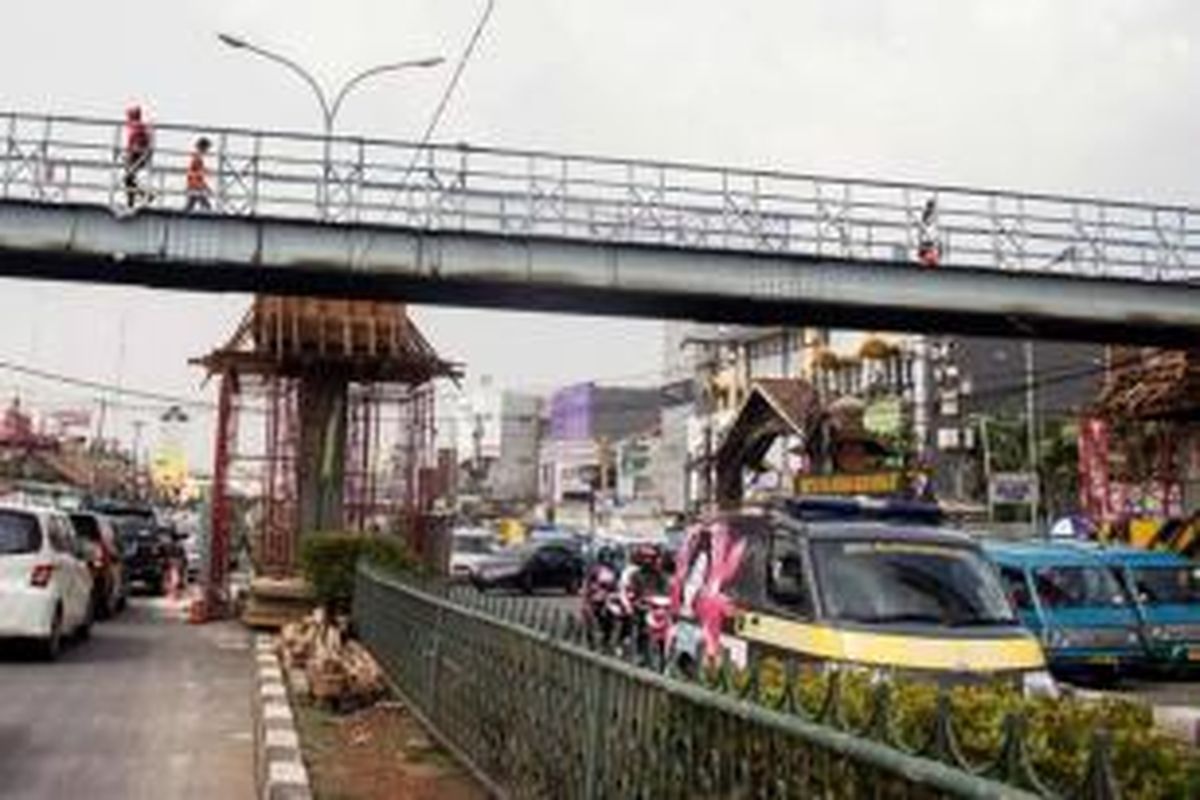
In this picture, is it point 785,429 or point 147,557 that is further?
point 785,429

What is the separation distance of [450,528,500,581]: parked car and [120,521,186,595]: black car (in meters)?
9.32

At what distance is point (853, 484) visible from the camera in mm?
27234

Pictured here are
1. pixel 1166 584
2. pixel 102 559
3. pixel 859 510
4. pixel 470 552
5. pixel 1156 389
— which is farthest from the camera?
pixel 470 552

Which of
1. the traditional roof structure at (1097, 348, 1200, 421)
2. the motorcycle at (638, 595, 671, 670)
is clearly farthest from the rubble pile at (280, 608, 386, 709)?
the traditional roof structure at (1097, 348, 1200, 421)

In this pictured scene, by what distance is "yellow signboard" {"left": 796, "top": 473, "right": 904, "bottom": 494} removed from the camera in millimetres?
26156

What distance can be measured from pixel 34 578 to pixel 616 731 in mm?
12706

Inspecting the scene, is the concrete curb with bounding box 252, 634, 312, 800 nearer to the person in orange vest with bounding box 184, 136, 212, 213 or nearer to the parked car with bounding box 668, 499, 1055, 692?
the parked car with bounding box 668, 499, 1055, 692

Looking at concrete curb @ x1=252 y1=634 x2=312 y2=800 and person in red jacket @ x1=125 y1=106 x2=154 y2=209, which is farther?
person in red jacket @ x1=125 y1=106 x2=154 y2=209

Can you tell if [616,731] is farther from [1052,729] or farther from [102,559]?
[102,559]

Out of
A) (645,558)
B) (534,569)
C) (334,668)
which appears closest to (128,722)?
(334,668)

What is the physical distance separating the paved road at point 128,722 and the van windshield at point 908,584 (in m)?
4.05

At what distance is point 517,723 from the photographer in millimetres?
Result: 8617

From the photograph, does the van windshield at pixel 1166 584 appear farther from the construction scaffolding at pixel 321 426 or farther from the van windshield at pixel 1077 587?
the construction scaffolding at pixel 321 426

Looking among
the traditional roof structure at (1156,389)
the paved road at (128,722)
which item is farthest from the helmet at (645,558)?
the traditional roof structure at (1156,389)
